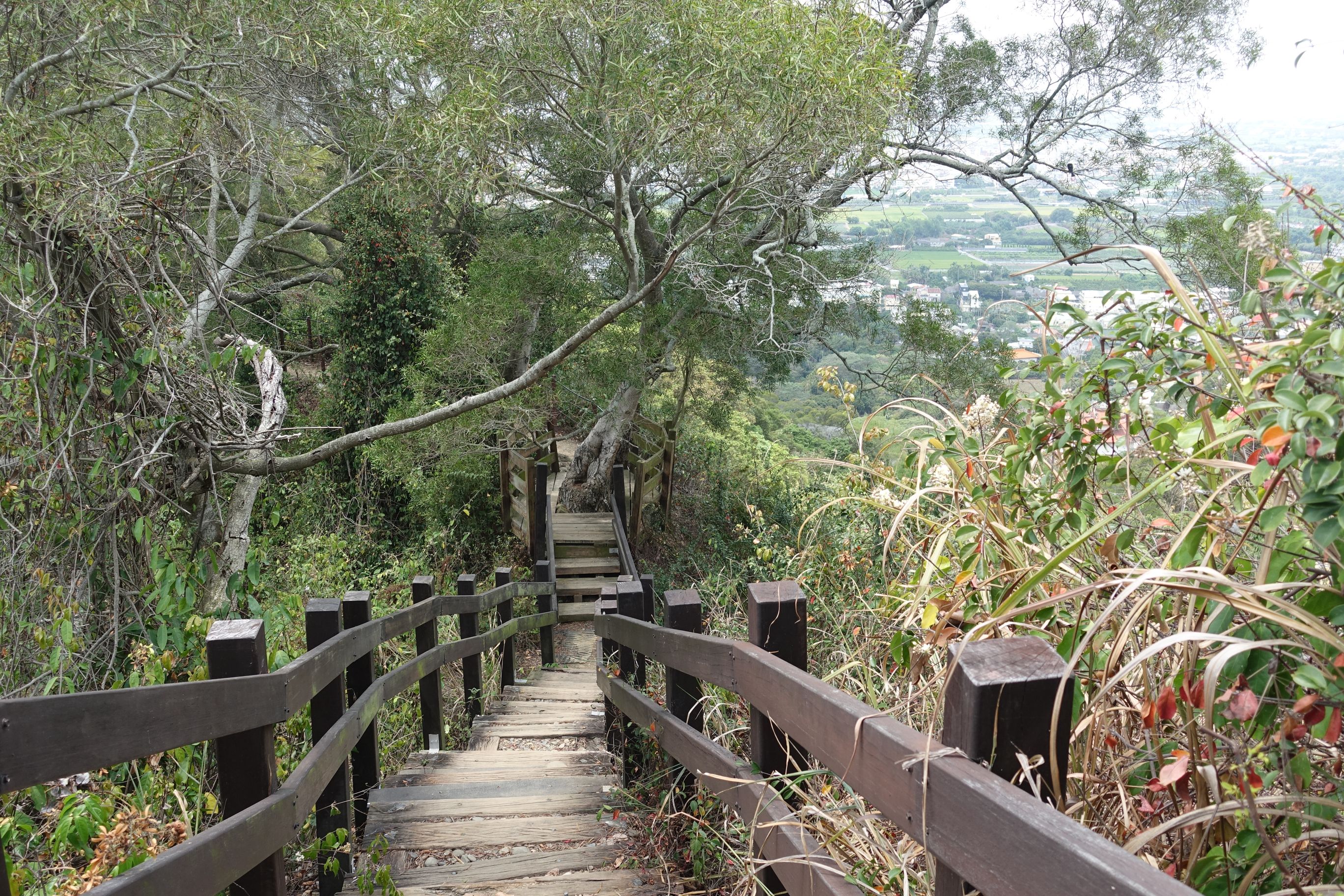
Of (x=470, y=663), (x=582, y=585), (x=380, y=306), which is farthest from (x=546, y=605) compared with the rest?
(x=380, y=306)

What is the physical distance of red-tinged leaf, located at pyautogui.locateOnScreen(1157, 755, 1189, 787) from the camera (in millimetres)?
1196

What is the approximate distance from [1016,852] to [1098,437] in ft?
3.35

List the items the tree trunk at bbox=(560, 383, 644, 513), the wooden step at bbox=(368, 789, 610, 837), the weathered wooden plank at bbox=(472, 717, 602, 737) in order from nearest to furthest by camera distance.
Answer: the wooden step at bbox=(368, 789, 610, 837)
the weathered wooden plank at bbox=(472, 717, 602, 737)
the tree trunk at bbox=(560, 383, 644, 513)

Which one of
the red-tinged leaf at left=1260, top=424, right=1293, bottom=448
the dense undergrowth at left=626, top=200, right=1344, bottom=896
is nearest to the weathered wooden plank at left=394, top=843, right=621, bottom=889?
the dense undergrowth at left=626, top=200, right=1344, bottom=896

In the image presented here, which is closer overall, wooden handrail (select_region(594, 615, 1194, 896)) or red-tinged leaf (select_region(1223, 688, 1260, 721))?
wooden handrail (select_region(594, 615, 1194, 896))

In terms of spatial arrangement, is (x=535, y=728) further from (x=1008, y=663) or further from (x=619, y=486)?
(x=619, y=486)

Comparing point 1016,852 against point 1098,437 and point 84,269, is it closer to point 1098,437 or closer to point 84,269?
point 1098,437

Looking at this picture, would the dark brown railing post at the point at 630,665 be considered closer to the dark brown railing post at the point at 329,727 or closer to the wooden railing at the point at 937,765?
the dark brown railing post at the point at 329,727

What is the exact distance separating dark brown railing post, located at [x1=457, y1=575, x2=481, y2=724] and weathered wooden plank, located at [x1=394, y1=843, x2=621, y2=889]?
2590 millimetres

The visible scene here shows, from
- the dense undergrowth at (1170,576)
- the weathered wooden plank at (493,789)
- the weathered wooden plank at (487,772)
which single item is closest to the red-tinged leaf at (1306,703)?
the dense undergrowth at (1170,576)

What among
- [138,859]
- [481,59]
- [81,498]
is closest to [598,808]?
[138,859]

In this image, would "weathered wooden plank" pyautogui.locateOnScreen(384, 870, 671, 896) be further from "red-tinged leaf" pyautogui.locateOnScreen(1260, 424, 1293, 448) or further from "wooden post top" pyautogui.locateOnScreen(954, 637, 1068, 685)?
"red-tinged leaf" pyautogui.locateOnScreen(1260, 424, 1293, 448)

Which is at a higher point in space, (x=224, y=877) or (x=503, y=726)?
(x=224, y=877)

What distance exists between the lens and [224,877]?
1.91 metres
